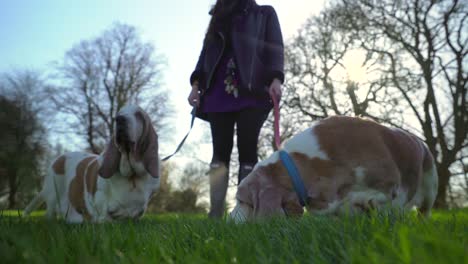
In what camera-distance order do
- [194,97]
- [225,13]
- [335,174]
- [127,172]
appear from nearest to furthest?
1. [335,174]
2. [225,13]
3. [194,97]
4. [127,172]

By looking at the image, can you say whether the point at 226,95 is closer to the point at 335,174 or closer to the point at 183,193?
the point at 335,174

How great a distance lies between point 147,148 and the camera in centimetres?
493

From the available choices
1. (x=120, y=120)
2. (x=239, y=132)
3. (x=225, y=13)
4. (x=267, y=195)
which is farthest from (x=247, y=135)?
(x=267, y=195)

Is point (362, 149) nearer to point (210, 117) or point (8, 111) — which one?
point (210, 117)

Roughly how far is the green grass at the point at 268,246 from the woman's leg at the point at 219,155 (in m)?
2.12

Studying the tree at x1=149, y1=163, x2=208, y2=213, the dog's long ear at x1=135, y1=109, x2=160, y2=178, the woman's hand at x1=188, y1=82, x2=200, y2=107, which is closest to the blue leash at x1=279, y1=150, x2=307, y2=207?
the woman's hand at x1=188, y1=82, x2=200, y2=107

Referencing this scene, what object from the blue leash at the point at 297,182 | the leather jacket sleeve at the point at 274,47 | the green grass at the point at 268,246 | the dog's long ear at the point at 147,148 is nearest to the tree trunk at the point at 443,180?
the leather jacket sleeve at the point at 274,47

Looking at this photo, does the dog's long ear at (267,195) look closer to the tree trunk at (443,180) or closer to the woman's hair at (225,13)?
the woman's hair at (225,13)

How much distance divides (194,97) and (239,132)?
27.8 inches

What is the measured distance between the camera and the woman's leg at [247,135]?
416cm

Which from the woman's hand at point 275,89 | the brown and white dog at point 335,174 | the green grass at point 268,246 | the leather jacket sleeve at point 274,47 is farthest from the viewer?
the leather jacket sleeve at point 274,47

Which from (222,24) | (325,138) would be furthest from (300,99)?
(325,138)

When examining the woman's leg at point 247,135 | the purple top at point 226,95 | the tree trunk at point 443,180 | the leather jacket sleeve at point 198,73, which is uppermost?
the leather jacket sleeve at point 198,73

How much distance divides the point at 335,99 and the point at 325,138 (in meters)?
14.0
